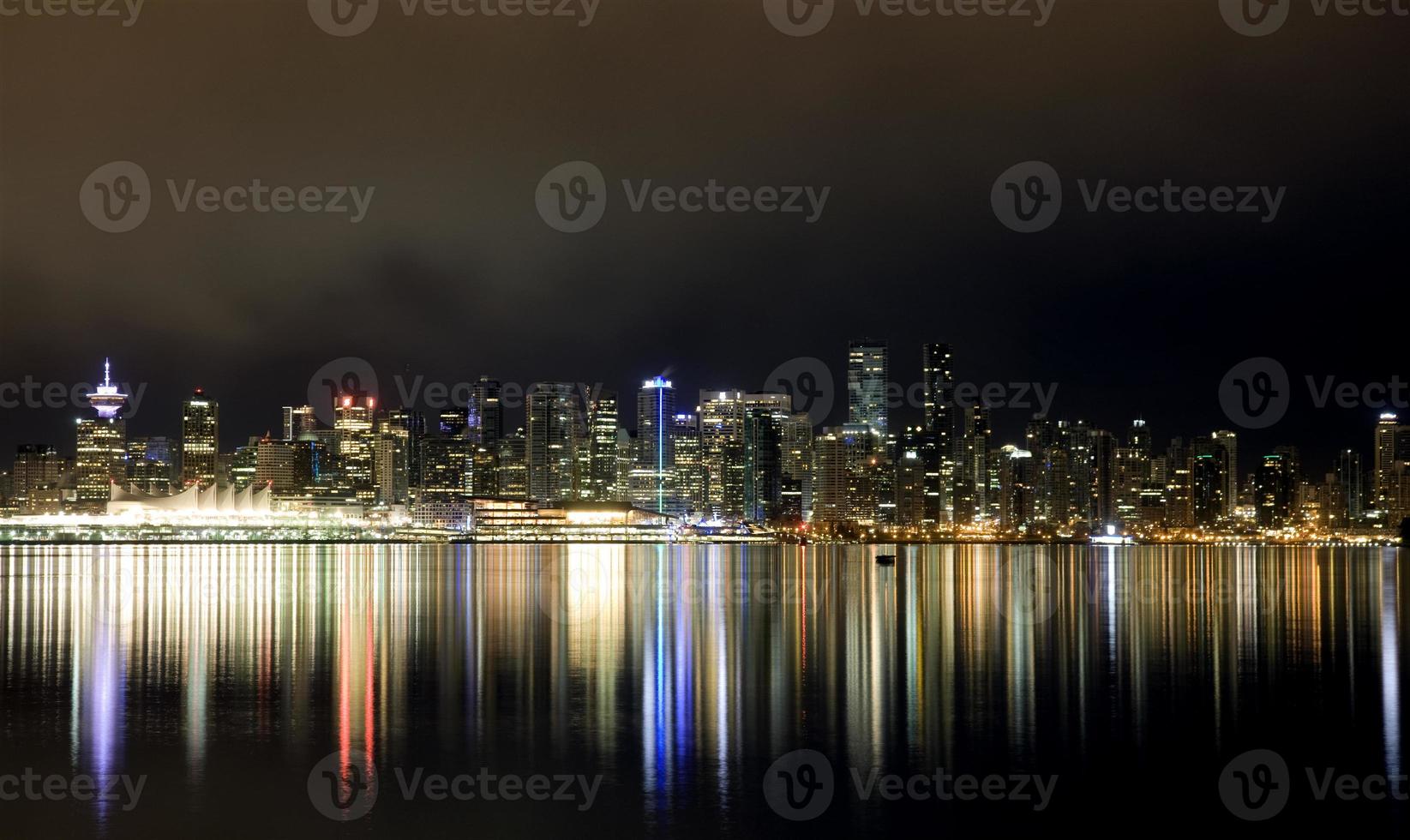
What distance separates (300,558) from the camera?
421ft

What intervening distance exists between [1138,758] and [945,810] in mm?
5472

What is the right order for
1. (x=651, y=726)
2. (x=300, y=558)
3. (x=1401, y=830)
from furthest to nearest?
(x=300, y=558), (x=651, y=726), (x=1401, y=830)

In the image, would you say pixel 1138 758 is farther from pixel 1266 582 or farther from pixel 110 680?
pixel 1266 582

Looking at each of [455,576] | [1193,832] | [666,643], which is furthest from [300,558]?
[1193,832]

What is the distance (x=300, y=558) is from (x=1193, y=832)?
118 meters

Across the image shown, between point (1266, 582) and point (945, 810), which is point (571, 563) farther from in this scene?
point (945, 810)

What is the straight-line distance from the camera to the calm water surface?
19891mm

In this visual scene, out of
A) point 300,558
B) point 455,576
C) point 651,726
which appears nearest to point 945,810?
point 651,726

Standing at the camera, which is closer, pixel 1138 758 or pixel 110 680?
pixel 1138 758

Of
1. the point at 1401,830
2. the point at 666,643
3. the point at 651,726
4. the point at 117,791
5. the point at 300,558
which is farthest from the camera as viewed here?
the point at 300,558

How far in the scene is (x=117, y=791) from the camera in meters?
20.6

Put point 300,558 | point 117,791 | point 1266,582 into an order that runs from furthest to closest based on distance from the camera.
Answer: point 300,558
point 1266,582
point 117,791

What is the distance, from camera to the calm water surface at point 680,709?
19.9m

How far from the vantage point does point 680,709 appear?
1115 inches
